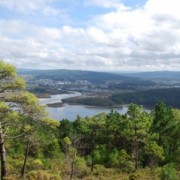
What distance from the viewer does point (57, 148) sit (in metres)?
51.8

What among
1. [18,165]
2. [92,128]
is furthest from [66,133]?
[18,165]

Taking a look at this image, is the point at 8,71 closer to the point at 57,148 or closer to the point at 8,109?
the point at 8,109

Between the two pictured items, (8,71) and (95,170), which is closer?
(8,71)

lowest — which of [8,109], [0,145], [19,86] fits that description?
[0,145]

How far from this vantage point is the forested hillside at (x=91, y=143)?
689 inches

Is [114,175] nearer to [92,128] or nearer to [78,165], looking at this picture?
[78,165]

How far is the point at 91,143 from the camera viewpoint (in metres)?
57.7

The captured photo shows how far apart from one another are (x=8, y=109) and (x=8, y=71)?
6.46 ft

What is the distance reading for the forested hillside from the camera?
17500 millimetres

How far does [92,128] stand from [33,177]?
122 feet

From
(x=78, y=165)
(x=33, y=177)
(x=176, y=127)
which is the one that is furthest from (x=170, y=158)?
(x=33, y=177)

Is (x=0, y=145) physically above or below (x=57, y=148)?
above

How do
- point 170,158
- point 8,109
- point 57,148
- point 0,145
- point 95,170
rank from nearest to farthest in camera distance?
1. point 8,109
2. point 0,145
3. point 95,170
4. point 170,158
5. point 57,148

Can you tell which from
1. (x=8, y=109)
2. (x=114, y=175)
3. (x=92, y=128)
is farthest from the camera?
(x=92, y=128)
